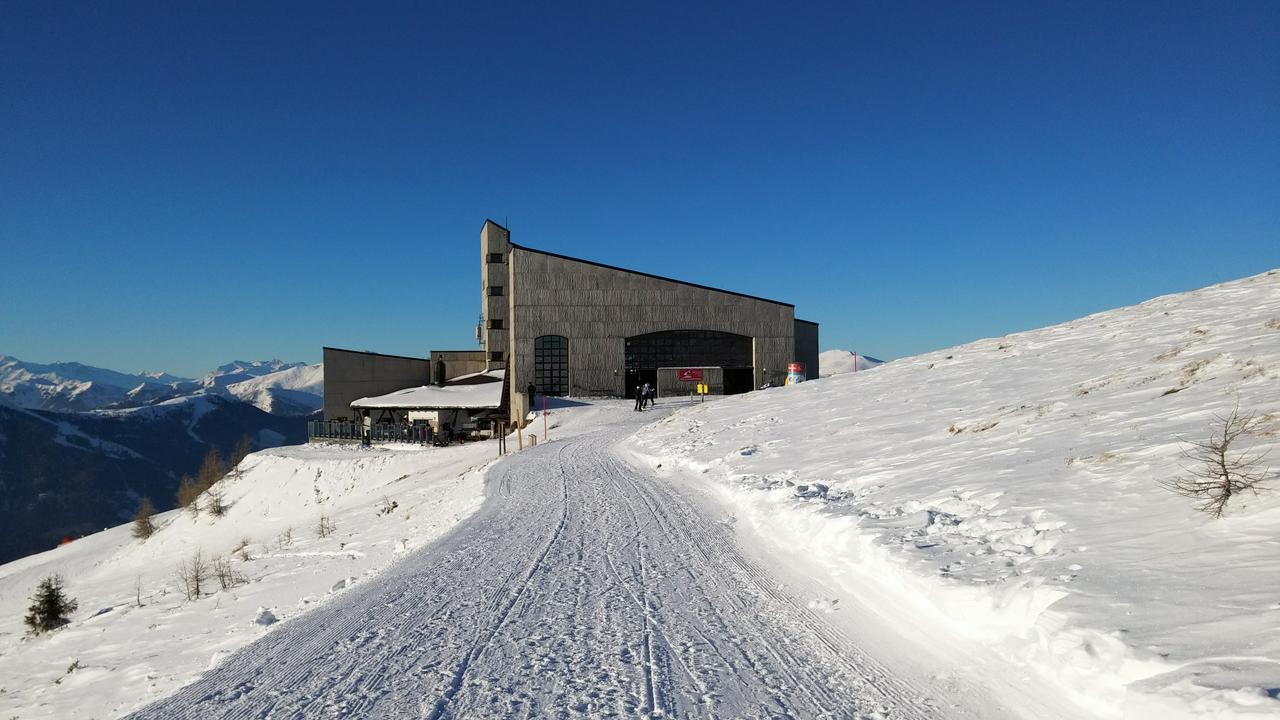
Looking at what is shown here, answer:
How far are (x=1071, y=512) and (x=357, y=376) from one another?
143 feet

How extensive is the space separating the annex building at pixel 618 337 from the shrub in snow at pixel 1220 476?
36.4 meters

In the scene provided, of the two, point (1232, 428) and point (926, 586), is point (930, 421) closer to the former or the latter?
point (1232, 428)

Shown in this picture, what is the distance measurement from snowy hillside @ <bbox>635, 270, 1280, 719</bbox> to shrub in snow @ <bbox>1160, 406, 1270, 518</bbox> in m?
0.10

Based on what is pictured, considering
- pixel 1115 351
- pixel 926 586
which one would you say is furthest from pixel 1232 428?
pixel 1115 351

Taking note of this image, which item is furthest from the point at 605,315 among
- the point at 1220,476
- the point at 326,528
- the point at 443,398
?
the point at 1220,476

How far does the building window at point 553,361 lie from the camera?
44000 millimetres

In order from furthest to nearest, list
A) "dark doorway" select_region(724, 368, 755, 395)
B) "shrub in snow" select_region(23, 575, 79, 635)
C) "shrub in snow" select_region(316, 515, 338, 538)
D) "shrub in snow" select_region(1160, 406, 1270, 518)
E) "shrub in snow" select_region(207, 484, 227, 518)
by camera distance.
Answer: "dark doorway" select_region(724, 368, 755, 395) → "shrub in snow" select_region(207, 484, 227, 518) → "shrub in snow" select_region(316, 515, 338, 538) → "shrub in snow" select_region(23, 575, 79, 635) → "shrub in snow" select_region(1160, 406, 1270, 518)

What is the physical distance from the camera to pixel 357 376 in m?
43.4

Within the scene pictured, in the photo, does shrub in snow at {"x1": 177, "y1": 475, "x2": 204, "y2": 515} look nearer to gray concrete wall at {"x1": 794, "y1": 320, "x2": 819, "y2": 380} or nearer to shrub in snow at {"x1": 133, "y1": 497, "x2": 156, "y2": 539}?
shrub in snow at {"x1": 133, "y1": 497, "x2": 156, "y2": 539}

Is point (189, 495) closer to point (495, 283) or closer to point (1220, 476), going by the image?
point (495, 283)

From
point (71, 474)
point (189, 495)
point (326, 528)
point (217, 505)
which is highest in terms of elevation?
point (326, 528)

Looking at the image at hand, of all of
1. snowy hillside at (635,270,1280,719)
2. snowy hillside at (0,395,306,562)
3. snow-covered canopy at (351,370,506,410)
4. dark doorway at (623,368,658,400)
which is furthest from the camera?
snowy hillside at (0,395,306,562)

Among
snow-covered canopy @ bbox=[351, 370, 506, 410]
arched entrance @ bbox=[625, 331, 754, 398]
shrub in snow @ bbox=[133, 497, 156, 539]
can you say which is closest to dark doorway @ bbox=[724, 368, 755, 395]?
arched entrance @ bbox=[625, 331, 754, 398]

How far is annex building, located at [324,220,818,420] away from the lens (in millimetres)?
43750
